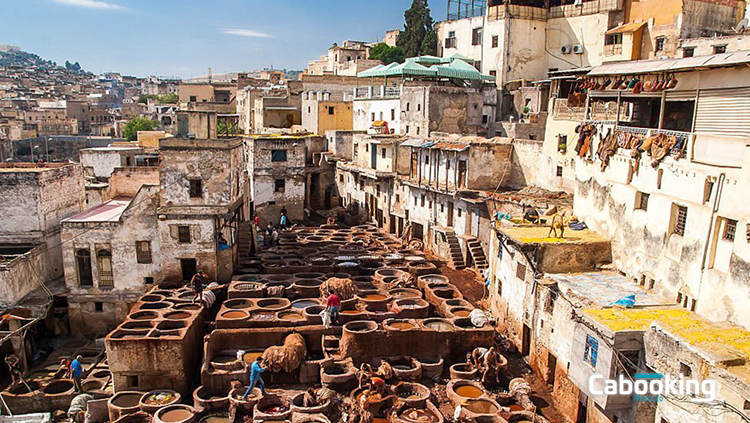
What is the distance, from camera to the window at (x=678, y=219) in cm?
1570

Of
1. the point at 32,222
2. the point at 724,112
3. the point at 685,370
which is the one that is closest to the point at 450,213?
the point at 724,112

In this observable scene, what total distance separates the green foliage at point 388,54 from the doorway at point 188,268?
43042mm

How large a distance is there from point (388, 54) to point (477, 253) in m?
40.3

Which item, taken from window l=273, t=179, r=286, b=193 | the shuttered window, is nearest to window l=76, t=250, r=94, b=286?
window l=273, t=179, r=286, b=193

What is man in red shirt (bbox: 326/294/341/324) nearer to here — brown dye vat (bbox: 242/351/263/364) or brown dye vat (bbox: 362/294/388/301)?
brown dye vat (bbox: 242/351/263/364)

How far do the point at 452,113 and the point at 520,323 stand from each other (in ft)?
70.8

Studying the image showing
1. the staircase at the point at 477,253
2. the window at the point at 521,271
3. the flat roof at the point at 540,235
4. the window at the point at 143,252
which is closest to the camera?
the flat roof at the point at 540,235

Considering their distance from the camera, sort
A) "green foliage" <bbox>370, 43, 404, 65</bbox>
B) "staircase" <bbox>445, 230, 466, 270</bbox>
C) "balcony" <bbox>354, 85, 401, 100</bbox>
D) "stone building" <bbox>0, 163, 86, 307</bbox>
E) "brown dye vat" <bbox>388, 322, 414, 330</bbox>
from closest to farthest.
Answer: "brown dye vat" <bbox>388, 322, 414, 330</bbox> → "stone building" <bbox>0, 163, 86, 307</bbox> → "staircase" <bbox>445, 230, 466, 270</bbox> → "balcony" <bbox>354, 85, 401, 100</bbox> → "green foliage" <bbox>370, 43, 404, 65</bbox>

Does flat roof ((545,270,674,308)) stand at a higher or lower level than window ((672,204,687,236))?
lower

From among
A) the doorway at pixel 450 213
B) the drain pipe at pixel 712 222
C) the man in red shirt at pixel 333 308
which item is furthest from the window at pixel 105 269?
the drain pipe at pixel 712 222

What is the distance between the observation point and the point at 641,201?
17641 mm

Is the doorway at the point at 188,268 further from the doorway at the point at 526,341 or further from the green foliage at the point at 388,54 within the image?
the green foliage at the point at 388,54

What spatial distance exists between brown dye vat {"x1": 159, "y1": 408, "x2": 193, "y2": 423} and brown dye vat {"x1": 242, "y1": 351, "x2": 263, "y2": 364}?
273 centimetres

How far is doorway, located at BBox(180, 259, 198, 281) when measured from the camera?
2354cm
